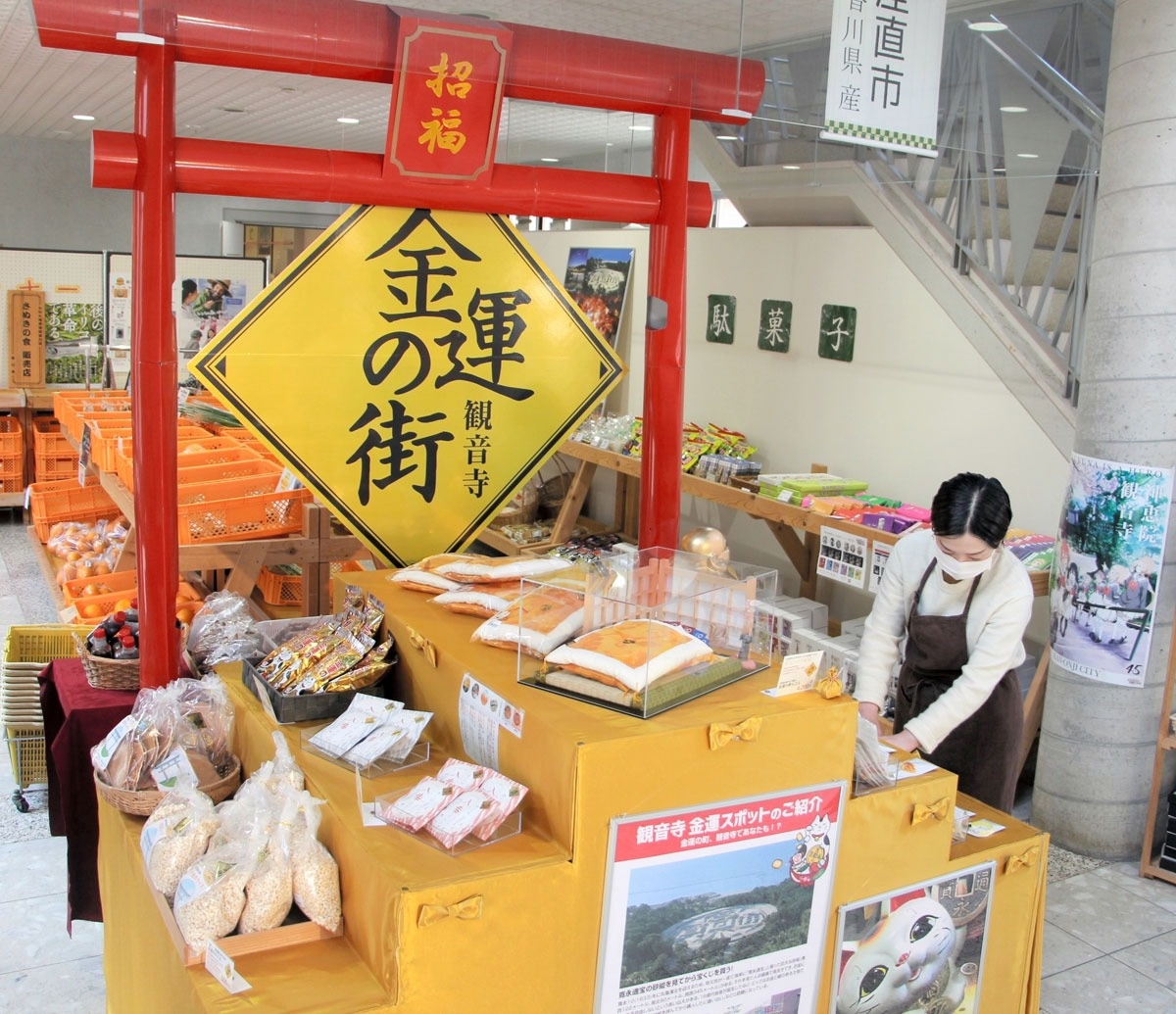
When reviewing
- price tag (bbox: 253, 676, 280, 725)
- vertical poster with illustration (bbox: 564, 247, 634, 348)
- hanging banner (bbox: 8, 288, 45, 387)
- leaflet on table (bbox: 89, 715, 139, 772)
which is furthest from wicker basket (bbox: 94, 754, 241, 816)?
hanging banner (bbox: 8, 288, 45, 387)

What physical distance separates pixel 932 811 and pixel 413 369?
203 centimetres

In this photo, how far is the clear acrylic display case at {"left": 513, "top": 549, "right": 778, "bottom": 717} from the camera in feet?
7.47

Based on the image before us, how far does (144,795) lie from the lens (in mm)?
2658

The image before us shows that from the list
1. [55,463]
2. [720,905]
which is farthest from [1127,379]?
[55,463]

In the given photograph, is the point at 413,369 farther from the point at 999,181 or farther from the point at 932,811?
the point at 999,181

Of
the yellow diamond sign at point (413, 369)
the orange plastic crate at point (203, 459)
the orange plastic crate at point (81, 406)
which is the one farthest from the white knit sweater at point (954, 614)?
the orange plastic crate at point (81, 406)

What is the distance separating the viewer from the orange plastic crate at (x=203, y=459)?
5793mm

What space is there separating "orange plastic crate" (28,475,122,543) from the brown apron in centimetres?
662

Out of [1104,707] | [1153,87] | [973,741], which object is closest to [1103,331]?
[1153,87]

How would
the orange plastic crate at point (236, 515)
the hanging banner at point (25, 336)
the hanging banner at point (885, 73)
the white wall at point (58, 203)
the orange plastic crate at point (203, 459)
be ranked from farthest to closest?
the white wall at point (58, 203)
the hanging banner at point (25, 336)
the orange plastic crate at point (203, 459)
the orange plastic crate at point (236, 515)
the hanging banner at point (885, 73)

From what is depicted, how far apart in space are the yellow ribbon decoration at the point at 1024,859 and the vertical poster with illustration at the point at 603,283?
18.9 ft

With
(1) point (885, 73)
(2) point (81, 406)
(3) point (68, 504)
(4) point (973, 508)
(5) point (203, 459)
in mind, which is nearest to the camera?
(4) point (973, 508)

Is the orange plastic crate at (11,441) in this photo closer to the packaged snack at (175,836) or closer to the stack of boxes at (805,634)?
the stack of boxes at (805,634)

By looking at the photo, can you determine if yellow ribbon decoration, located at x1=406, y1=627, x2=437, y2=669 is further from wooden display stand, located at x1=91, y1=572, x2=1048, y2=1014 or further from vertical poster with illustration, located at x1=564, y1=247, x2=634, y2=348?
vertical poster with illustration, located at x1=564, y1=247, x2=634, y2=348
